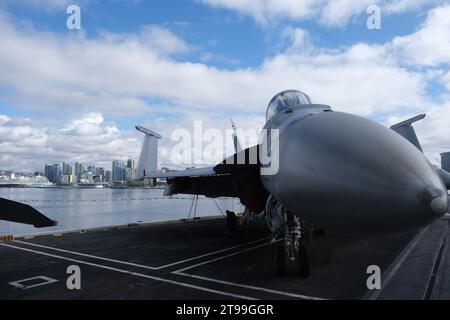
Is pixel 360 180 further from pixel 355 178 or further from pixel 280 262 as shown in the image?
pixel 280 262

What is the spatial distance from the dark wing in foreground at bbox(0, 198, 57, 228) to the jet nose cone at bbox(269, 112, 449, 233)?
5.44m

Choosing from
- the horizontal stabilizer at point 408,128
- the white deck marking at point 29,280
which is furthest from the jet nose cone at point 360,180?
the horizontal stabilizer at point 408,128

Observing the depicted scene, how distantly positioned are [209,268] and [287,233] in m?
2.71

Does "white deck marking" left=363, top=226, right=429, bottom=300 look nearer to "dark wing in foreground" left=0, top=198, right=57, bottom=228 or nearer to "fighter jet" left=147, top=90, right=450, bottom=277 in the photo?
"fighter jet" left=147, top=90, right=450, bottom=277

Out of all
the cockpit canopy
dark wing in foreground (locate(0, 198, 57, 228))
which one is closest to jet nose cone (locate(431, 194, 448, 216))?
the cockpit canopy

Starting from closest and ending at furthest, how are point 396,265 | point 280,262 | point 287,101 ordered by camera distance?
1. point 280,262
2. point 287,101
3. point 396,265

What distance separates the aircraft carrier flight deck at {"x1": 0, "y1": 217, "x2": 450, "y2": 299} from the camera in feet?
Result: 21.1

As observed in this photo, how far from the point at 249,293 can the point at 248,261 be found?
3117 mm

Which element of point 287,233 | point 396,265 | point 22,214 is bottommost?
point 396,265

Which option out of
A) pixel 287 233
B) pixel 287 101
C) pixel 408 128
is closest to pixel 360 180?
pixel 287 233

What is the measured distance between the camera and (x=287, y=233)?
688cm

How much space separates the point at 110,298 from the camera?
19.9 feet
